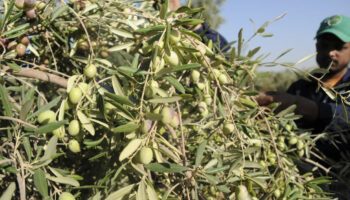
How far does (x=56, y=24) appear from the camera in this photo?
83 cm

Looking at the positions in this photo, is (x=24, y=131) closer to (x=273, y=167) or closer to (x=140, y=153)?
(x=140, y=153)

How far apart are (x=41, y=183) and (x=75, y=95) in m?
0.19

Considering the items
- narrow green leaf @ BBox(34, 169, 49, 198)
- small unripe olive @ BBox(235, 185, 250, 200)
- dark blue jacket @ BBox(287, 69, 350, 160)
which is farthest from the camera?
dark blue jacket @ BBox(287, 69, 350, 160)

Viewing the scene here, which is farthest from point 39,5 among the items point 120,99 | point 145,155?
A: point 145,155

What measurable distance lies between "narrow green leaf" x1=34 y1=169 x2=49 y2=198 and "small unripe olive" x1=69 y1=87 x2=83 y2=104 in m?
0.16

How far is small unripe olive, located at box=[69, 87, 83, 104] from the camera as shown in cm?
60

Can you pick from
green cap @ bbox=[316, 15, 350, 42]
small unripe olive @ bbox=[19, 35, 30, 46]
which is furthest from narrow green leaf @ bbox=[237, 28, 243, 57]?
green cap @ bbox=[316, 15, 350, 42]

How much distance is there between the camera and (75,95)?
60cm

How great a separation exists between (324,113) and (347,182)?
0.65 m

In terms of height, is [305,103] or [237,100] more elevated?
[237,100]

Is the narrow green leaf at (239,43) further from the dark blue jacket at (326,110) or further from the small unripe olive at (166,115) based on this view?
the dark blue jacket at (326,110)

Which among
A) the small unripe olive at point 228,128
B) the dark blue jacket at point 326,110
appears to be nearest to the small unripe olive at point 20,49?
the small unripe olive at point 228,128

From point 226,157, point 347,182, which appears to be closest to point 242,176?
point 226,157

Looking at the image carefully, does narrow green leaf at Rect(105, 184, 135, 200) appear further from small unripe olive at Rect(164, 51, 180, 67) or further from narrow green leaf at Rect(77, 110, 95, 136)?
small unripe olive at Rect(164, 51, 180, 67)
